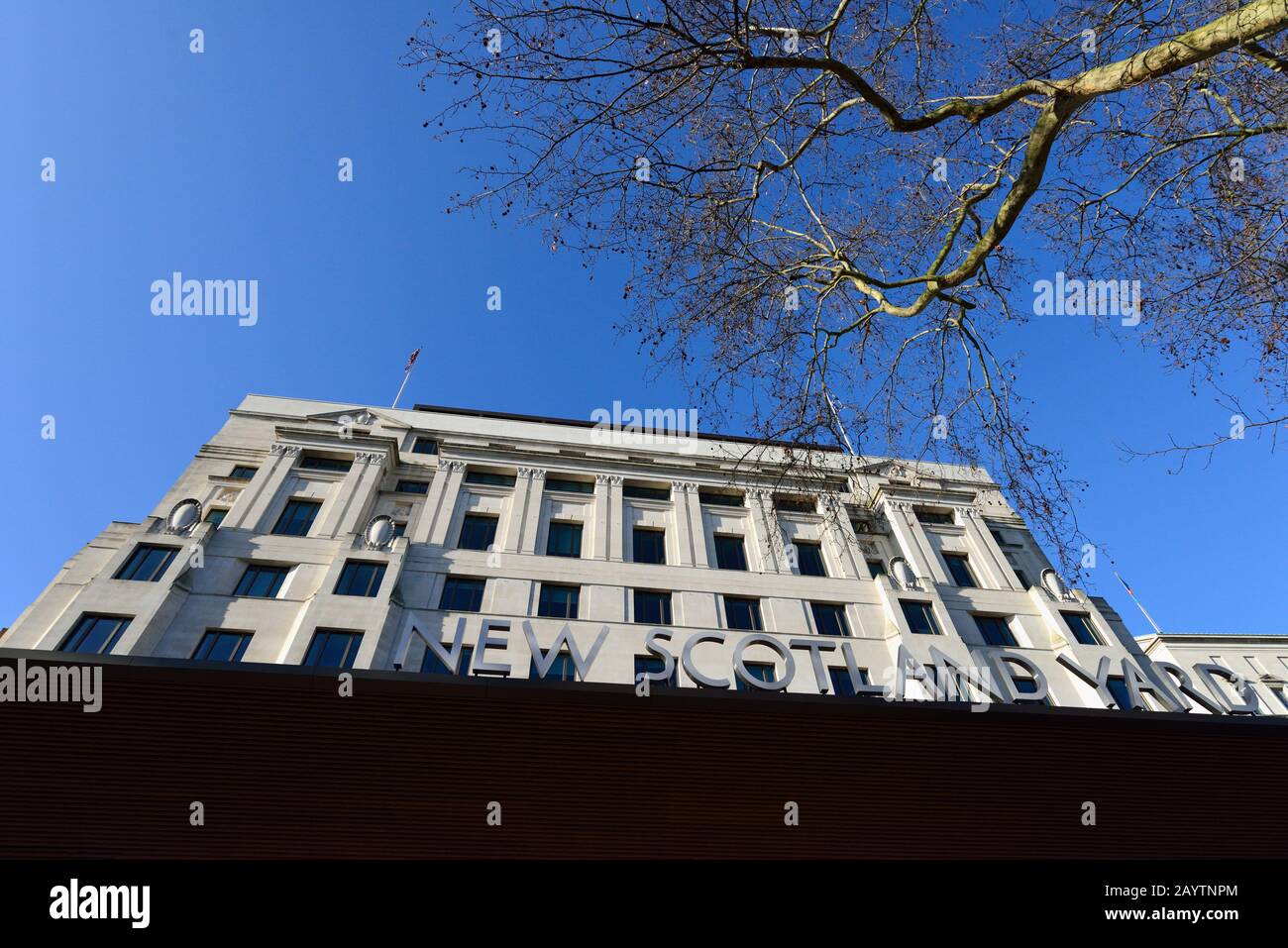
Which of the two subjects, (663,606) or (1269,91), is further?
(663,606)

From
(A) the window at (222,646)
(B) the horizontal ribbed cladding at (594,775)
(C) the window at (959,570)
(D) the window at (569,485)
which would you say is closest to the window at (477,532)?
(D) the window at (569,485)

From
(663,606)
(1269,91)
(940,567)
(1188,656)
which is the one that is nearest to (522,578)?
(663,606)

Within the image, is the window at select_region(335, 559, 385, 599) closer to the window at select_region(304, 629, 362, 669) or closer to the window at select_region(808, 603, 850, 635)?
the window at select_region(304, 629, 362, 669)

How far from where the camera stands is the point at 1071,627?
22.2 metres

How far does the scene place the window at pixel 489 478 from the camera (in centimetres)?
2495

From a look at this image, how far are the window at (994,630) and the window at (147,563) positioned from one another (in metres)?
27.3

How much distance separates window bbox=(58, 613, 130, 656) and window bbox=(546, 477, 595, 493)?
1401cm

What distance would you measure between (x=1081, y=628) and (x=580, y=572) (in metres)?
18.5

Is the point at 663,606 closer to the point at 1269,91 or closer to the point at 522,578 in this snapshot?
the point at 522,578
